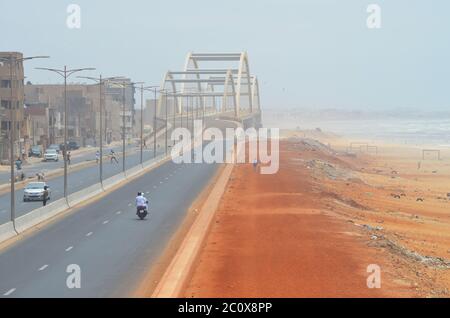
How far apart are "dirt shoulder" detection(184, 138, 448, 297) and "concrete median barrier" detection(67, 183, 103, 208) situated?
7813 millimetres

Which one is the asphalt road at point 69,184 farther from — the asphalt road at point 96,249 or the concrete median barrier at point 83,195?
the asphalt road at point 96,249

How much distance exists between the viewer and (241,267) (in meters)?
28.1

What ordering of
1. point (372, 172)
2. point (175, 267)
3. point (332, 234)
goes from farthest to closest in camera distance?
point (372, 172)
point (332, 234)
point (175, 267)

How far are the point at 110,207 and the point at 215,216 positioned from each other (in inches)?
300

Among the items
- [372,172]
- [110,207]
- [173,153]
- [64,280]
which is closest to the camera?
[64,280]

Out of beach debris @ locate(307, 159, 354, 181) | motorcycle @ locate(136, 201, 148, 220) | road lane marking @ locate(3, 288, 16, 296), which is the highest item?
motorcycle @ locate(136, 201, 148, 220)

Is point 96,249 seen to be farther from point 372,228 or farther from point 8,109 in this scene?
point 8,109

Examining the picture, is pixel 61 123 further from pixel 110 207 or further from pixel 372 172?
pixel 110 207

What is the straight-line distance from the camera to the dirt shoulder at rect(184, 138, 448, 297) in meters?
24.9

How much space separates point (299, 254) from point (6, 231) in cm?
1169

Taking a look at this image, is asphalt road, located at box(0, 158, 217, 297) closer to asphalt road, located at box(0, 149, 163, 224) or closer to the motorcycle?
the motorcycle

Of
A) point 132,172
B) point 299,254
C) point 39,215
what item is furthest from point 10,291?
point 132,172

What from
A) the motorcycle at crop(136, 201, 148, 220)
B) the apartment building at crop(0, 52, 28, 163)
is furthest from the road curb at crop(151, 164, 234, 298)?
the apartment building at crop(0, 52, 28, 163)
